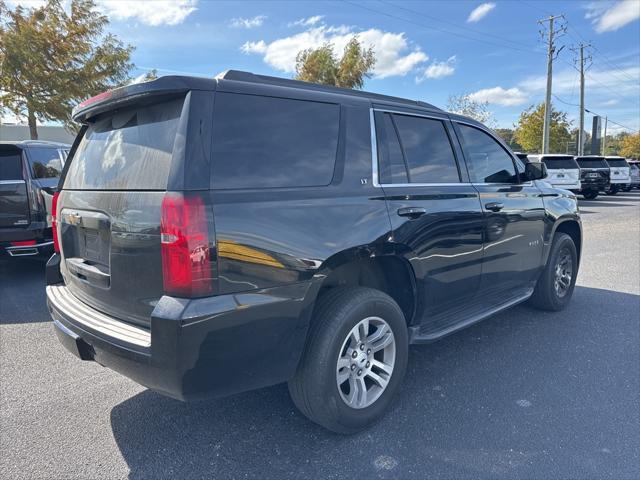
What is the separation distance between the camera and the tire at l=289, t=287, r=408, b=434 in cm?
253

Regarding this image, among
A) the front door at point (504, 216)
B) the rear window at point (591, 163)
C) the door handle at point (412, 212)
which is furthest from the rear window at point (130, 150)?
the rear window at point (591, 163)

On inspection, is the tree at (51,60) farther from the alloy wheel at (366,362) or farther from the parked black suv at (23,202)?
the alloy wheel at (366,362)

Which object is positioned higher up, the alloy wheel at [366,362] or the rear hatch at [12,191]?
the rear hatch at [12,191]

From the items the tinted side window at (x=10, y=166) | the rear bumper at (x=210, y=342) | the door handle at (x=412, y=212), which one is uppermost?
the tinted side window at (x=10, y=166)

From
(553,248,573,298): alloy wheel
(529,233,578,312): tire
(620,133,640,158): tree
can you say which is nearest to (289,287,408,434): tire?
(529,233,578,312): tire

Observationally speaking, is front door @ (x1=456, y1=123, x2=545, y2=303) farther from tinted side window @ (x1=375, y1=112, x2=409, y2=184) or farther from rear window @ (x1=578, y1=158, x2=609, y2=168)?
rear window @ (x1=578, y1=158, x2=609, y2=168)

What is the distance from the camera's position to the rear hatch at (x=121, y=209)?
223cm

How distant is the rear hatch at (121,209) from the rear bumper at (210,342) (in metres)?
0.16

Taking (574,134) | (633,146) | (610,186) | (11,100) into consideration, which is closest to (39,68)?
(11,100)

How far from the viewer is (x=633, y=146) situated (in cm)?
7388

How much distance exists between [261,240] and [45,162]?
558cm

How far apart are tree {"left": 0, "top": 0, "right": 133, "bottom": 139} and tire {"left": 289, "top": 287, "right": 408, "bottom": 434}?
1794cm

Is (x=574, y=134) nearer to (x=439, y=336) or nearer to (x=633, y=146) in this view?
(x=633, y=146)

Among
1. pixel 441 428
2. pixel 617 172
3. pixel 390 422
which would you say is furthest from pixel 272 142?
pixel 617 172
